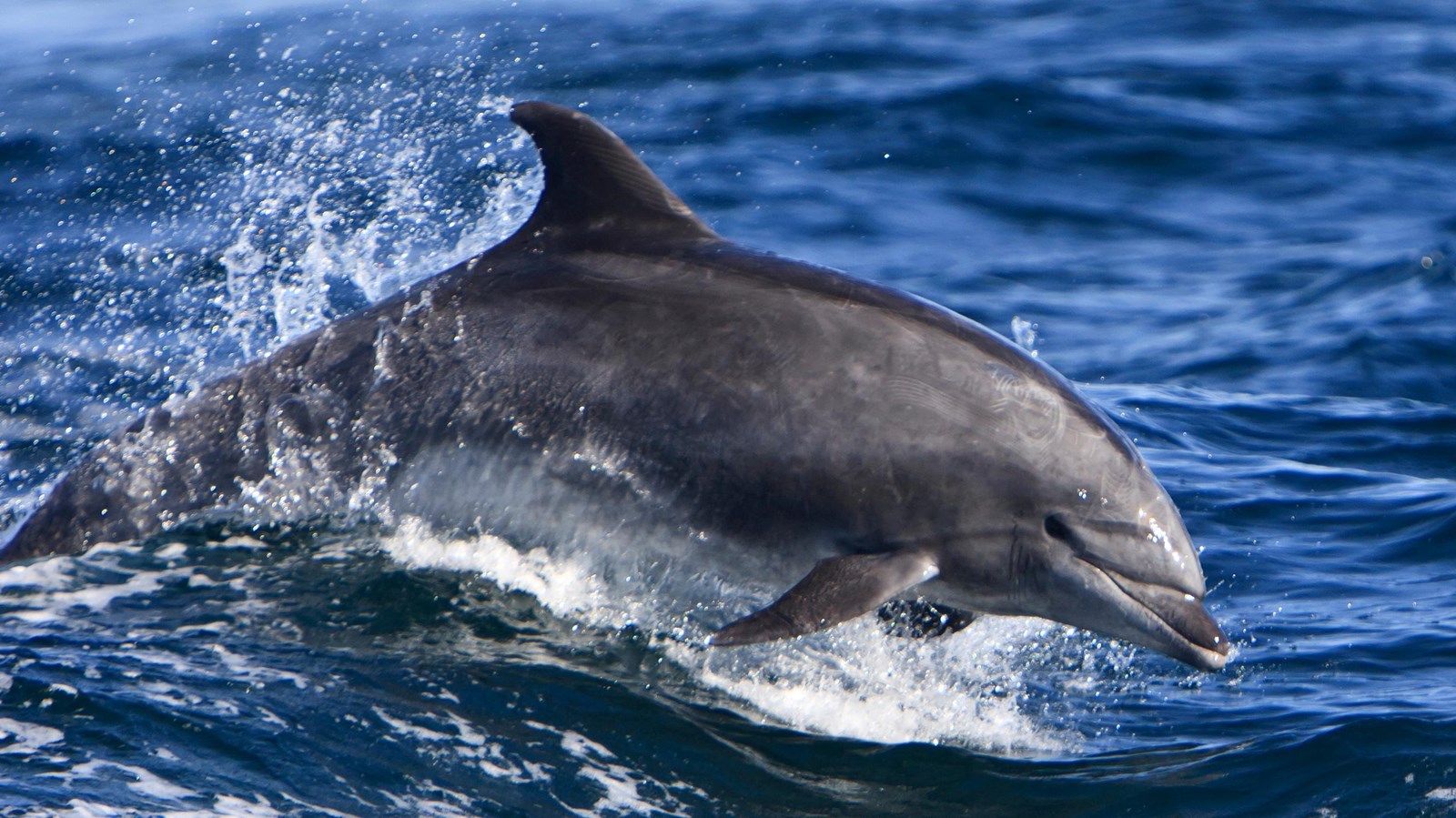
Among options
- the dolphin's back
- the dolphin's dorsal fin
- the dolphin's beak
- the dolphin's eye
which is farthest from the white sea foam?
the dolphin's dorsal fin

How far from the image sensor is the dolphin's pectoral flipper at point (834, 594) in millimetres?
6234

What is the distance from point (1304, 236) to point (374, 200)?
9077 millimetres

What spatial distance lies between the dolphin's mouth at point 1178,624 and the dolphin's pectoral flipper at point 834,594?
77cm

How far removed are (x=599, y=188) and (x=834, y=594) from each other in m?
2.37

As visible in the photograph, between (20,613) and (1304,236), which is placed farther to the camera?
(1304,236)

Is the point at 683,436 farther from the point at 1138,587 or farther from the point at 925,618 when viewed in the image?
the point at 1138,587

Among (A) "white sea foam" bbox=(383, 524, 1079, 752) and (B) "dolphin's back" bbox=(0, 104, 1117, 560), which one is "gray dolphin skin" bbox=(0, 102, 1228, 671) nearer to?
(B) "dolphin's back" bbox=(0, 104, 1117, 560)

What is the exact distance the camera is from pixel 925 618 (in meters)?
7.22

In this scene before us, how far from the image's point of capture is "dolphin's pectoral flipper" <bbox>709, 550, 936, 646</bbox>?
20.5ft

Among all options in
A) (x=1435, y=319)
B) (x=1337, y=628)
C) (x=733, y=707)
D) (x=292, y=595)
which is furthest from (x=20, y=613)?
Result: (x=1435, y=319)

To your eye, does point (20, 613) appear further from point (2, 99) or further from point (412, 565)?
point (2, 99)

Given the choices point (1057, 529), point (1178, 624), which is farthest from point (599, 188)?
point (1178, 624)

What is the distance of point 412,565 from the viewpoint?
7.87 metres

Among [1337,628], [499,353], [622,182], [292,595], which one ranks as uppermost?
[622,182]
